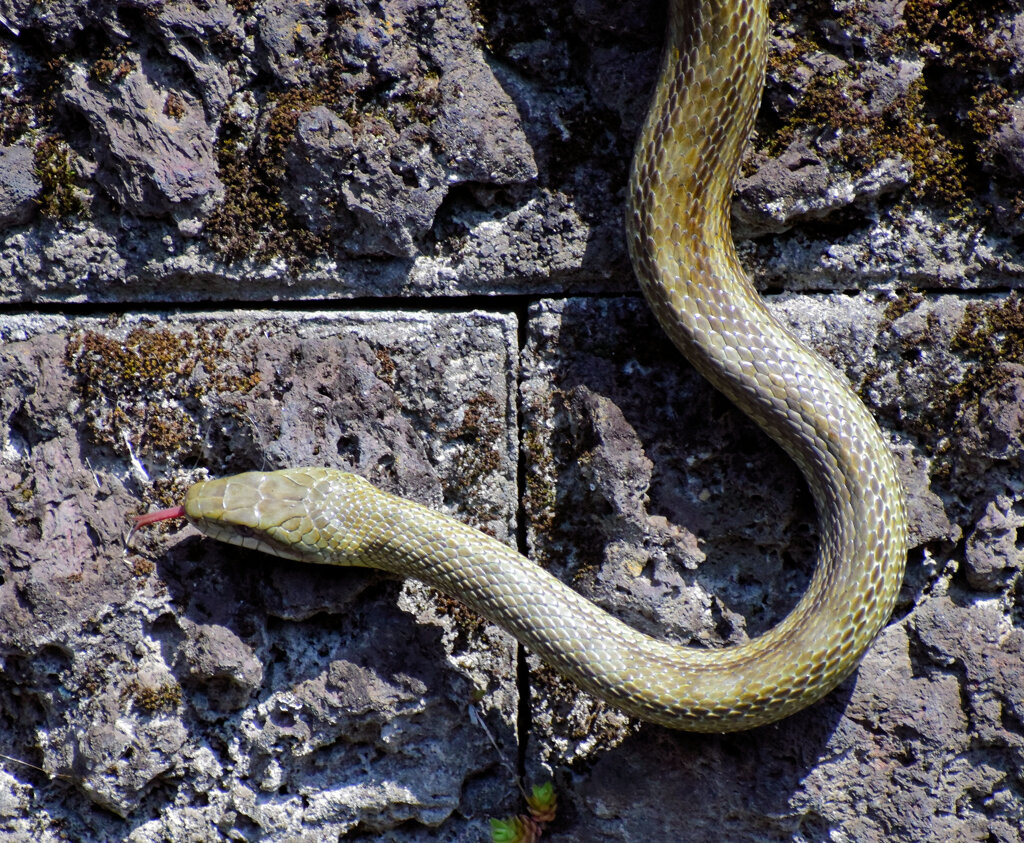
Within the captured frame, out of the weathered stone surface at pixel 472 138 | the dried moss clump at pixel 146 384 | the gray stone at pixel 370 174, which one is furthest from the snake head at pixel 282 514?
the gray stone at pixel 370 174

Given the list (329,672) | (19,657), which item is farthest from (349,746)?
(19,657)

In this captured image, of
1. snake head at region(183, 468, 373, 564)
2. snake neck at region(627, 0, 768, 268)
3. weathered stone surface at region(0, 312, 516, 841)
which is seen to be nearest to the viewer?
snake neck at region(627, 0, 768, 268)

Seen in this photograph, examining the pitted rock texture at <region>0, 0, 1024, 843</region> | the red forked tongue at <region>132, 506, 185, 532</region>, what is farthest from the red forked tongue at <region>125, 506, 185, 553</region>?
the pitted rock texture at <region>0, 0, 1024, 843</region>

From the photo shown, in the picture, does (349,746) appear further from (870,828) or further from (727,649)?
(870,828)

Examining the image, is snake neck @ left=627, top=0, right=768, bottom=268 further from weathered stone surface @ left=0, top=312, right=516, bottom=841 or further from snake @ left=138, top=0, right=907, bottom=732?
weathered stone surface @ left=0, top=312, right=516, bottom=841

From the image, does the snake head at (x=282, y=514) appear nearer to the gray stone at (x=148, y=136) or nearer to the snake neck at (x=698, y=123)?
the gray stone at (x=148, y=136)

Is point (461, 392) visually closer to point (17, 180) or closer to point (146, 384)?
point (146, 384)

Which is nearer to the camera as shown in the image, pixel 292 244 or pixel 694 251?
pixel 694 251

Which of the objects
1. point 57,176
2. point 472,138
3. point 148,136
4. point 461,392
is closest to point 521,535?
point 461,392

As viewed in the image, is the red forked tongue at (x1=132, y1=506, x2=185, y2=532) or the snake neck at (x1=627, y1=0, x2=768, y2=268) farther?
the red forked tongue at (x1=132, y1=506, x2=185, y2=532)
